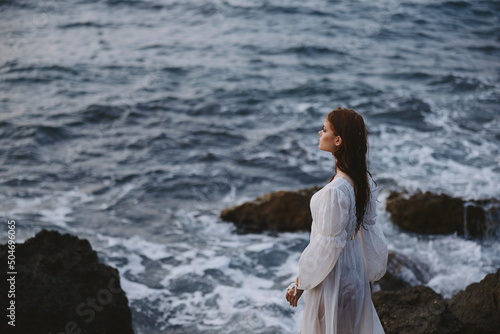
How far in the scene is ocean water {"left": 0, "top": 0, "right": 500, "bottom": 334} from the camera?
6.81m

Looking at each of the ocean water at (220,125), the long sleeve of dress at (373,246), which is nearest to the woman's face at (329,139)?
the long sleeve of dress at (373,246)

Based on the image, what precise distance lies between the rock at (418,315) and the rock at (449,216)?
288cm

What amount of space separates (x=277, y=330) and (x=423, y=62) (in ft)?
37.4

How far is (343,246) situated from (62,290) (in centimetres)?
276

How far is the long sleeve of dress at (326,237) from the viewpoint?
308 cm

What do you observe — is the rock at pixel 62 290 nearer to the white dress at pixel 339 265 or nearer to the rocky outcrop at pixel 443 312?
the white dress at pixel 339 265

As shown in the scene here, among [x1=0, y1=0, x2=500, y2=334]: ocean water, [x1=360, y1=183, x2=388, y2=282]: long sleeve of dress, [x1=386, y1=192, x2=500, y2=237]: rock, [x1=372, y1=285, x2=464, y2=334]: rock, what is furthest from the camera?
[x1=386, y1=192, x2=500, y2=237]: rock

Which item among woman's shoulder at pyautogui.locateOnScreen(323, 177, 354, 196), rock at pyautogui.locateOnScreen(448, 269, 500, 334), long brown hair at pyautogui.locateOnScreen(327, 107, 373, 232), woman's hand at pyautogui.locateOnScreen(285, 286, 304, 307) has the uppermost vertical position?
long brown hair at pyautogui.locateOnScreen(327, 107, 373, 232)

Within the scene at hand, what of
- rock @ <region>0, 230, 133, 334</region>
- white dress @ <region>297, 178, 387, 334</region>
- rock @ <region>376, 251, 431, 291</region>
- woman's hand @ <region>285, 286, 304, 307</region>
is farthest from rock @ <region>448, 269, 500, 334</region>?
rock @ <region>0, 230, 133, 334</region>

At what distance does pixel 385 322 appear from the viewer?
166 inches

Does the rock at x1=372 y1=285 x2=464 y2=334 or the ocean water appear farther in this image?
the ocean water

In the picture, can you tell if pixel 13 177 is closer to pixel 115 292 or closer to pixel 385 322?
pixel 115 292

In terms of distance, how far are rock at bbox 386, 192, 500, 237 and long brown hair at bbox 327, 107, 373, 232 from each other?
14.4ft

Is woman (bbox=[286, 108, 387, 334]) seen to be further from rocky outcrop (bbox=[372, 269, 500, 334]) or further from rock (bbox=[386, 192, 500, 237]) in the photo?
rock (bbox=[386, 192, 500, 237])
